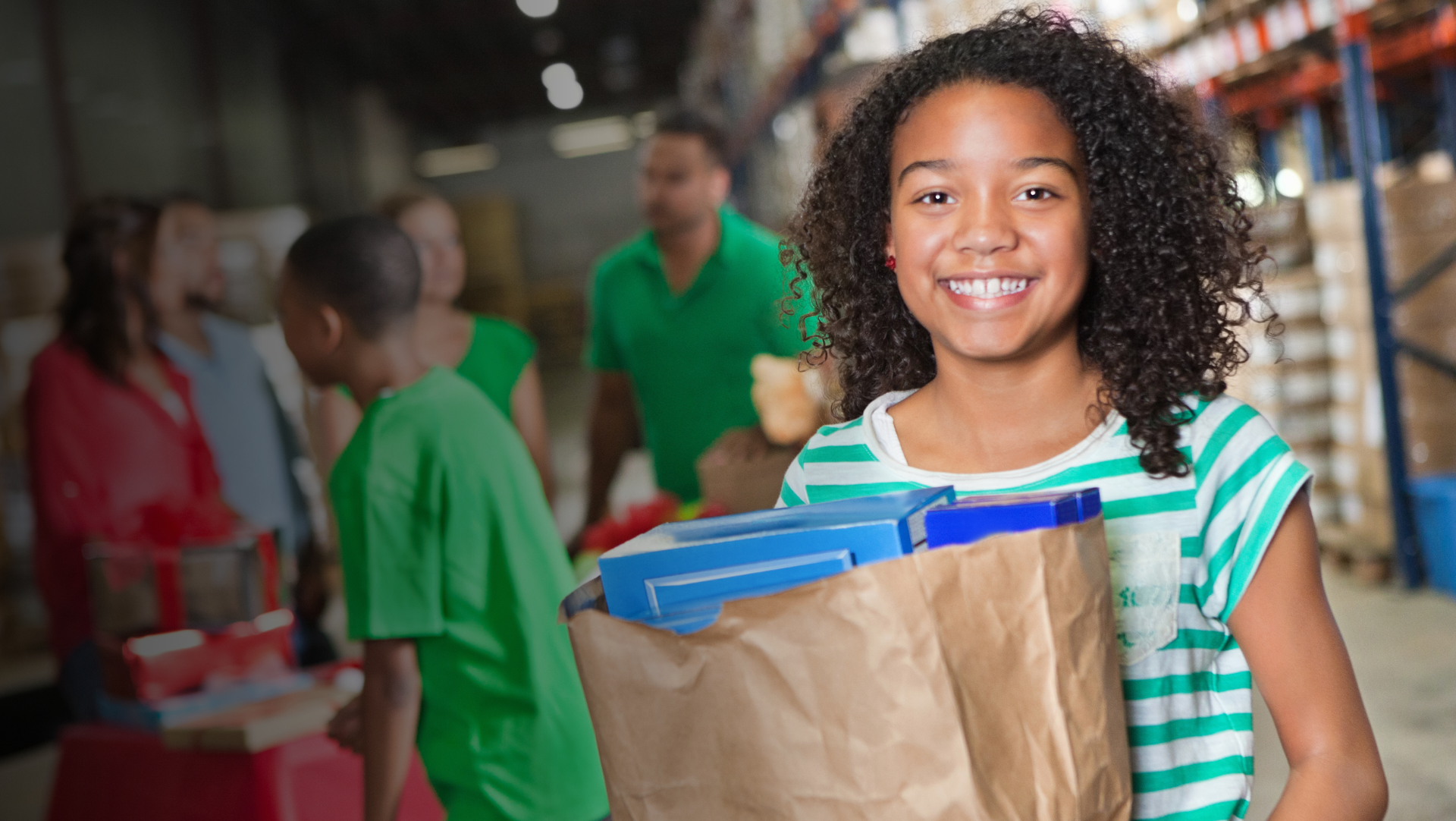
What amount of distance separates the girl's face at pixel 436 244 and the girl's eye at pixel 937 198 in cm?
232

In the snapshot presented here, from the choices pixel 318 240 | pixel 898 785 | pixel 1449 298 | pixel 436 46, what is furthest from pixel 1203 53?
pixel 436 46

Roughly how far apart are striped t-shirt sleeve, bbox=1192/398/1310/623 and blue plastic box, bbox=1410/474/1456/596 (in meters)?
4.33

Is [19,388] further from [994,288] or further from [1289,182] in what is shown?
[1289,182]

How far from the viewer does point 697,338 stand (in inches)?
134

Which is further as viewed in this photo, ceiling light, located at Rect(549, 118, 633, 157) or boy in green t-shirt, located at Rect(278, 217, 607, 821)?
ceiling light, located at Rect(549, 118, 633, 157)

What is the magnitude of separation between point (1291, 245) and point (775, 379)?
443 cm

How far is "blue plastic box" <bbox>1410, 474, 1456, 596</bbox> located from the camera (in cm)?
480

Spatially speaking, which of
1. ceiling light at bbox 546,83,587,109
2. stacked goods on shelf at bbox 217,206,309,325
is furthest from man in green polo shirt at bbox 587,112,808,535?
ceiling light at bbox 546,83,587,109

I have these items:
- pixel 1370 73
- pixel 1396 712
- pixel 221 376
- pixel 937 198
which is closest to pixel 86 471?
pixel 221 376

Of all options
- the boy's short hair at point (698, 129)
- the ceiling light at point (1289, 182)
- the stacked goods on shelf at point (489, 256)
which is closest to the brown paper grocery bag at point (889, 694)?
the boy's short hair at point (698, 129)

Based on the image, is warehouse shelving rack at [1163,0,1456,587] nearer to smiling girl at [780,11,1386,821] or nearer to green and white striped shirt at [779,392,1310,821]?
smiling girl at [780,11,1386,821]

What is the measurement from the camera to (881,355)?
4.60ft

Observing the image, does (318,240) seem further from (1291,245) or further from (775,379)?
(1291,245)

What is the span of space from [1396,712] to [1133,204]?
3416mm
